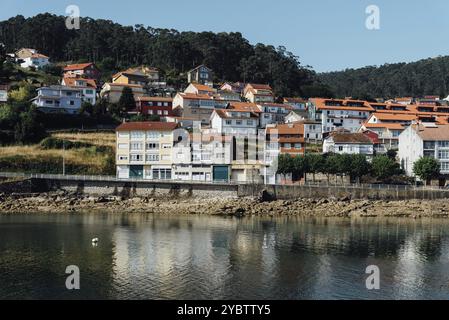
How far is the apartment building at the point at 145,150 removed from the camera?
60938 millimetres

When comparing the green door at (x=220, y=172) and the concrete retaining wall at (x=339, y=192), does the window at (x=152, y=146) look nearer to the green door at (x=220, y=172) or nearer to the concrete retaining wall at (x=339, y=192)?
the green door at (x=220, y=172)

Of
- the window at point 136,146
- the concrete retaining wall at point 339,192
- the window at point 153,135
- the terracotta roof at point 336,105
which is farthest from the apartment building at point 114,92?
the concrete retaining wall at point 339,192

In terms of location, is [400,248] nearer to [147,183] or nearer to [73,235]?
[73,235]

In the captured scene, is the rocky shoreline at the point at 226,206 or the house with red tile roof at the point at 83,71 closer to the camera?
the rocky shoreline at the point at 226,206

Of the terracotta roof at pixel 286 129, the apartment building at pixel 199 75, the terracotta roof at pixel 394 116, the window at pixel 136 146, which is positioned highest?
the apartment building at pixel 199 75

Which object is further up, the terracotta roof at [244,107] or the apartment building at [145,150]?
the terracotta roof at [244,107]

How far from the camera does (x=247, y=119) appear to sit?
73.6 meters

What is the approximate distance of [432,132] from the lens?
6219 centimetres

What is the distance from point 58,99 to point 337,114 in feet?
123

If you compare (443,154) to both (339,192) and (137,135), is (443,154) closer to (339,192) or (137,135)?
(339,192)

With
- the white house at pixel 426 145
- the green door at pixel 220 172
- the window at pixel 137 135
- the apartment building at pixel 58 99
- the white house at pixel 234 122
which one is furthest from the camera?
the apartment building at pixel 58 99

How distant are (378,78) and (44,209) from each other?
5096 inches

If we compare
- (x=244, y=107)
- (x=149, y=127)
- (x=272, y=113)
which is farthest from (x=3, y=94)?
(x=272, y=113)
